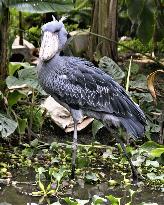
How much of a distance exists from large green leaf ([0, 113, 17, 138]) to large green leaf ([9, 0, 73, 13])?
4.57ft

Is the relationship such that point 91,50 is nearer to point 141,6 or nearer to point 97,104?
point 141,6

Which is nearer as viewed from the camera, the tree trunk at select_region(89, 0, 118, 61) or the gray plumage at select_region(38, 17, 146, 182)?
the gray plumage at select_region(38, 17, 146, 182)

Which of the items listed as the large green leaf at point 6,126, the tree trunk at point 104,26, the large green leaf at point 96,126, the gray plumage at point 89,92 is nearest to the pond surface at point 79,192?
the large green leaf at point 6,126

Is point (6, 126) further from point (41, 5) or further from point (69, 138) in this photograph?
point (41, 5)

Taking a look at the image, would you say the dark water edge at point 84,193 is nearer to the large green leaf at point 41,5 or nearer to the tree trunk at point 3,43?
the tree trunk at point 3,43

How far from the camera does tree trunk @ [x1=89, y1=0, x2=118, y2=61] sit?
9.57 metres

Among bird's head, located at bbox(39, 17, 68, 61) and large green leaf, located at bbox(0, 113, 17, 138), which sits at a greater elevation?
bird's head, located at bbox(39, 17, 68, 61)

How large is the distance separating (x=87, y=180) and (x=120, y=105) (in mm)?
960

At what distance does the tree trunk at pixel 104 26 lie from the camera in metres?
9.57

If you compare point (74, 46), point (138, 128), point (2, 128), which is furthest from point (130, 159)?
point (74, 46)

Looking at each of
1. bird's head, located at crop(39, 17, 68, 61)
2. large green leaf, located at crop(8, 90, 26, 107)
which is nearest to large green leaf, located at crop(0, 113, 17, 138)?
large green leaf, located at crop(8, 90, 26, 107)

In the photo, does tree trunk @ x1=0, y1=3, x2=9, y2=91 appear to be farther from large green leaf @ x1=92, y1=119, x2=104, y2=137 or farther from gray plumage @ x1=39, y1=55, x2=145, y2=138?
large green leaf @ x1=92, y1=119, x2=104, y2=137

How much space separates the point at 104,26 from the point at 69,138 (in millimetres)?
1948

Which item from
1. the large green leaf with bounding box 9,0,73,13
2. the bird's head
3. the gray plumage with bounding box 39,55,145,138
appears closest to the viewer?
the bird's head
